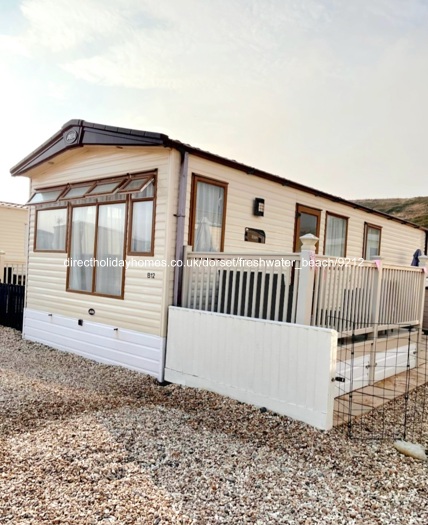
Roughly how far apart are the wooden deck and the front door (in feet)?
9.53

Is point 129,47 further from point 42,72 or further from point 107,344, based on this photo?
point 107,344

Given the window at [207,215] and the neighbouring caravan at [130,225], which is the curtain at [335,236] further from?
the window at [207,215]

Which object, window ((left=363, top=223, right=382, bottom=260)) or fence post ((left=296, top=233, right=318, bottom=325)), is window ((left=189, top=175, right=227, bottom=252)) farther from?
window ((left=363, top=223, right=382, bottom=260))

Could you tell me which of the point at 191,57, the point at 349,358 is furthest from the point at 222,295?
the point at 191,57

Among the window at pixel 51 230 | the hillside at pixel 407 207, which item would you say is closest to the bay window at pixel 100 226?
the window at pixel 51 230

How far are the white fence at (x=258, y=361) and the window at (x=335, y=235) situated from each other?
14.0ft

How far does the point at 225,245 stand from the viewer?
19.7ft

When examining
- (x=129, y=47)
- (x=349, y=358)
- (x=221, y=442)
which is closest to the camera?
(x=221, y=442)

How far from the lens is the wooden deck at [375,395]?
418 cm

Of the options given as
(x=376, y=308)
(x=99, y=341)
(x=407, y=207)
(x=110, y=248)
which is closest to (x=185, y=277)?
(x=110, y=248)

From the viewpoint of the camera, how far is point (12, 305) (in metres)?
8.80

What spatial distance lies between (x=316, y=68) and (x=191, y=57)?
106 inches

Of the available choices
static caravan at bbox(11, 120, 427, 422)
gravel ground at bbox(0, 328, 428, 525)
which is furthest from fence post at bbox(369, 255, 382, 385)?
gravel ground at bbox(0, 328, 428, 525)

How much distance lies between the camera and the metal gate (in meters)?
3.88
